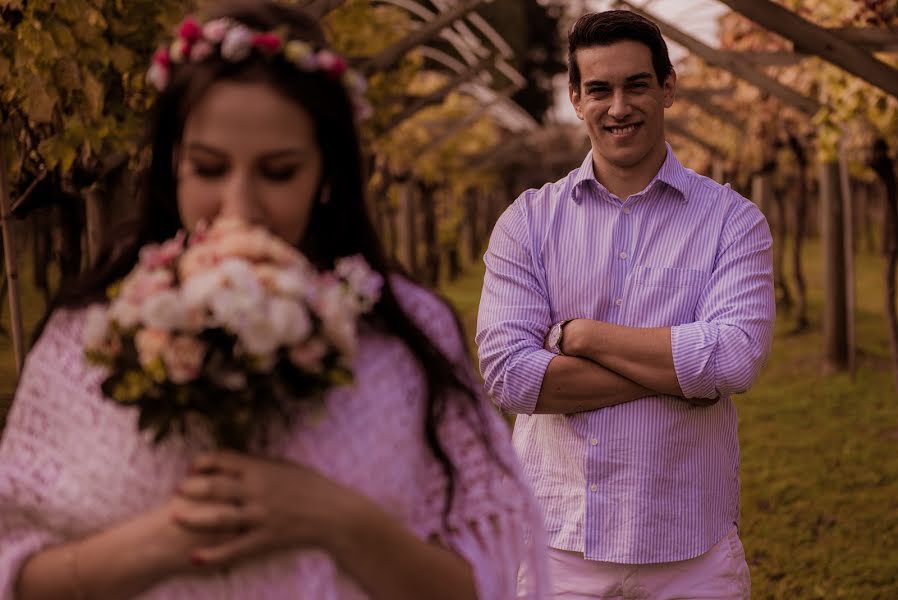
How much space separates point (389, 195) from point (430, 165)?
5.23m

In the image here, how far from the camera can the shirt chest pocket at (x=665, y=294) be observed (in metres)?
2.77

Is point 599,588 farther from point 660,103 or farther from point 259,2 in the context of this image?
point 259,2

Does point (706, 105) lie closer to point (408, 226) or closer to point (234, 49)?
point (408, 226)

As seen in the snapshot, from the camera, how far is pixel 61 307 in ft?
5.93

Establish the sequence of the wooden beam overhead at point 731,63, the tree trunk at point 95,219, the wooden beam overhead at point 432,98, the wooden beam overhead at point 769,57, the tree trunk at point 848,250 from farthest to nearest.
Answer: the wooden beam overhead at point 432,98 < the tree trunk at point 848,250 < the wooden beam overhead at point 731,63 < the wooden beam overhead at point 769,57 < the tree trunk at point 95,219

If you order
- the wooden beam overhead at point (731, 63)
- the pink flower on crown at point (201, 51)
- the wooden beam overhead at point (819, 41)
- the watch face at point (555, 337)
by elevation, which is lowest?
the watch face at point (555, 337)

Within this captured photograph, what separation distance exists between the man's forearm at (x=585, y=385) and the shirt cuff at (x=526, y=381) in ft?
0.06

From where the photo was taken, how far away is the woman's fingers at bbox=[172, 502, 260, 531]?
1.50 metres

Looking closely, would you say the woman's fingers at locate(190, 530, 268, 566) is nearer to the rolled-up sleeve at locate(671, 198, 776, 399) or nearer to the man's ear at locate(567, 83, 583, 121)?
the rolled-up sleeve at locate(671, 198, 776, 399)

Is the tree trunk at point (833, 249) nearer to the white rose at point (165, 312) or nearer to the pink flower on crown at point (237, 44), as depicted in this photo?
the pink flower on crown at point (237, 44)

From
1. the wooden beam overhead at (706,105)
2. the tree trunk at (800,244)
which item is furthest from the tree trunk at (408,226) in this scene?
the tree trunk at (800,244)

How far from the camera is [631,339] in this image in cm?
269

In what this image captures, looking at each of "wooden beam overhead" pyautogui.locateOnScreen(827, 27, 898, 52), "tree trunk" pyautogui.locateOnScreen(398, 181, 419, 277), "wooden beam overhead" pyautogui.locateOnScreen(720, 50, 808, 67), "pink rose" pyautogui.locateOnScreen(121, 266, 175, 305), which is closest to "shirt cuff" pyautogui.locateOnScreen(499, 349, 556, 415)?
"pink rose" pyautogui.locateOnScreen(121, 266, 175, 305)

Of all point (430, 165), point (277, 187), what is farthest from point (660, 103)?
point (430, 165)
